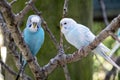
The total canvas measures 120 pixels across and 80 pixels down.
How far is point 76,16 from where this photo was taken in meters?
0.86

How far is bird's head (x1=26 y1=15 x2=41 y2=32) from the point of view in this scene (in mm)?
669

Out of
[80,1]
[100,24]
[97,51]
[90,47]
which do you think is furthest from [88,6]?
[100,24]

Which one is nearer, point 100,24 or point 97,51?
point 97,51

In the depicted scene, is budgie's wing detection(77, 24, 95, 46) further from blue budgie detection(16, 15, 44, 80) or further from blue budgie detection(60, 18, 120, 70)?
blue budgie detection(16, 15, 44, 80)

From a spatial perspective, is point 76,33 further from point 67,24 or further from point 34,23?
point 34,23

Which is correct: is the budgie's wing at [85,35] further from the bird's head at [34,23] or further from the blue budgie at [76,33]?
the bird's head at [34,23]

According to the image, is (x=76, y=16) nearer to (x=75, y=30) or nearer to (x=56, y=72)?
(x=75, y=30)

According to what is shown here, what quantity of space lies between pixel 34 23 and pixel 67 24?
0.15 metres

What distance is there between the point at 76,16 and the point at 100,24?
55.3 inches

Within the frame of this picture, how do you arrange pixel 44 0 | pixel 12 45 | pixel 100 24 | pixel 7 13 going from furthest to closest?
pixel 100 24, pixel 44 0, pixel 12 45, pixel 7 13

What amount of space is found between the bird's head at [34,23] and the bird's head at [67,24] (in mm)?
92

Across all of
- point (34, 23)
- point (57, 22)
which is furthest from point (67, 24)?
point (34, 23)

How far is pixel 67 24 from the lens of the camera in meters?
0.82

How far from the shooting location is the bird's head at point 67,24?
0.79 meters
